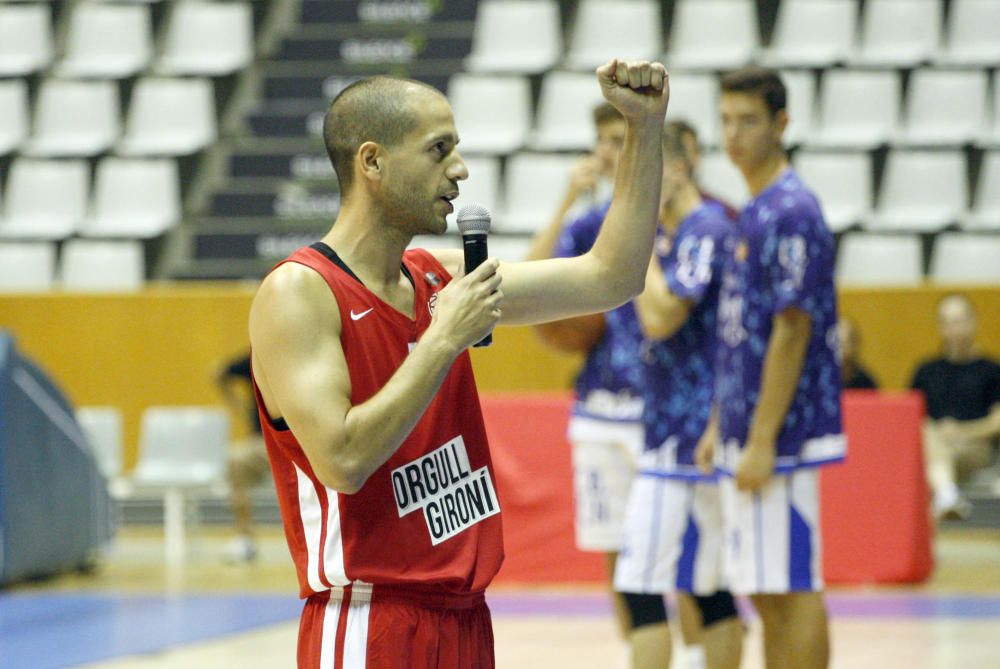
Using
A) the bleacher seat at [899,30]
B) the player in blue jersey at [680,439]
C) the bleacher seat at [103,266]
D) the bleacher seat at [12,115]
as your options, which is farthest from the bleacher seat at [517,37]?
the player in blue jersey at [680,439]

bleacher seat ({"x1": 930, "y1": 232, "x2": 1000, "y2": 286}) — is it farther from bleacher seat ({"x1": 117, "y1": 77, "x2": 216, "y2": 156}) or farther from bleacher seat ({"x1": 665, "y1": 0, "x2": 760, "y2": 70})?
bleacher seat ({"x1": 117, "y1": 77, "x2": 216, "y2": 156})

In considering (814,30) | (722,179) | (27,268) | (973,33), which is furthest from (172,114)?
(973,33)

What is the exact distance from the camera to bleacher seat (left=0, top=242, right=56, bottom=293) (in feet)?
41.3

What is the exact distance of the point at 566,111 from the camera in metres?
12.8

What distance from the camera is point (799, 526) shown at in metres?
4.37

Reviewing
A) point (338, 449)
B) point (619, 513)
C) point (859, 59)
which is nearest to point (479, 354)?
point (859, 59)

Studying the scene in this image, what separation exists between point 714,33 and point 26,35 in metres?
6.20

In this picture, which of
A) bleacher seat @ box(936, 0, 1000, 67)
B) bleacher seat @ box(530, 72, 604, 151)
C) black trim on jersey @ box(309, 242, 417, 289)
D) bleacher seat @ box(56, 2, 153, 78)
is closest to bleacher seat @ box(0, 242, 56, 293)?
bleacher seat @ box(56, 2, 153, 78)

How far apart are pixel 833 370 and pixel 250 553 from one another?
6.37m

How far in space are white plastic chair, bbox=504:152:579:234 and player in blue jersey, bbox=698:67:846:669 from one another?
24.8ft

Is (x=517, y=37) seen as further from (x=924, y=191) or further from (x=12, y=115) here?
(x=12, y=115)

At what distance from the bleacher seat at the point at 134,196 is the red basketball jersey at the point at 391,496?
34.9 ft

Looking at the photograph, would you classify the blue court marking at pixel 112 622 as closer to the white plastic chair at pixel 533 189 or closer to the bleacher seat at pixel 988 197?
the white plastic chair at pixel 533 189

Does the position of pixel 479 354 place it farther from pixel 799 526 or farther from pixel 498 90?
pixel 799 526
